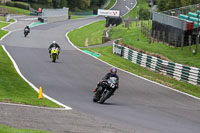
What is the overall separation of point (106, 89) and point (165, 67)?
13.3 meters

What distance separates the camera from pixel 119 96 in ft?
66.8

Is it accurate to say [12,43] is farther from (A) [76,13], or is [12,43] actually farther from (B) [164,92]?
(A) [76,13]

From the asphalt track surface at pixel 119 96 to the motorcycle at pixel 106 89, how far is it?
33cm

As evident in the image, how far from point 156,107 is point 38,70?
11.2m

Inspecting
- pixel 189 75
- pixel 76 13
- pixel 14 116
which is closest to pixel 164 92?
pixel 189 75

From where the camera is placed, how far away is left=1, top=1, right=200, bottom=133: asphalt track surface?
14195mm

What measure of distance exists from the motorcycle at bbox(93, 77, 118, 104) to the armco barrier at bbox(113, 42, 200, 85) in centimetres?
1017

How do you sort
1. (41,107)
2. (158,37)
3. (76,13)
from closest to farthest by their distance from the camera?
(41,107) → (158,37) → (76,13)

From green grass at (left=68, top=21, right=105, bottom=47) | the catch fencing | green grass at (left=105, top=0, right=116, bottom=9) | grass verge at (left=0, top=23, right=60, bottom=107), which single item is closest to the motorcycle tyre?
grass verge at (left=0, top=23, right=60, bottom=107)

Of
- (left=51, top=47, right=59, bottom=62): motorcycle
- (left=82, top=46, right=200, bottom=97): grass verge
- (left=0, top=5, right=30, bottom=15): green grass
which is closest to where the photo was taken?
(left=82, top=46, right=200, bottom=97): grass verge

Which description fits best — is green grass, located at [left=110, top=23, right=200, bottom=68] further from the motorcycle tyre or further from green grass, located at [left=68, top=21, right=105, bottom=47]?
the motorcycle tyre

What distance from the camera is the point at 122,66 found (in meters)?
33.0

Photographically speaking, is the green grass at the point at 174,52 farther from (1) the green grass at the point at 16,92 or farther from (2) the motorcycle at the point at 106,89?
(2) the motorcycle at the point at 106,89

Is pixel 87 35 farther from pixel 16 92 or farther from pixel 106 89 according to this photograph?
pixel 106 89
